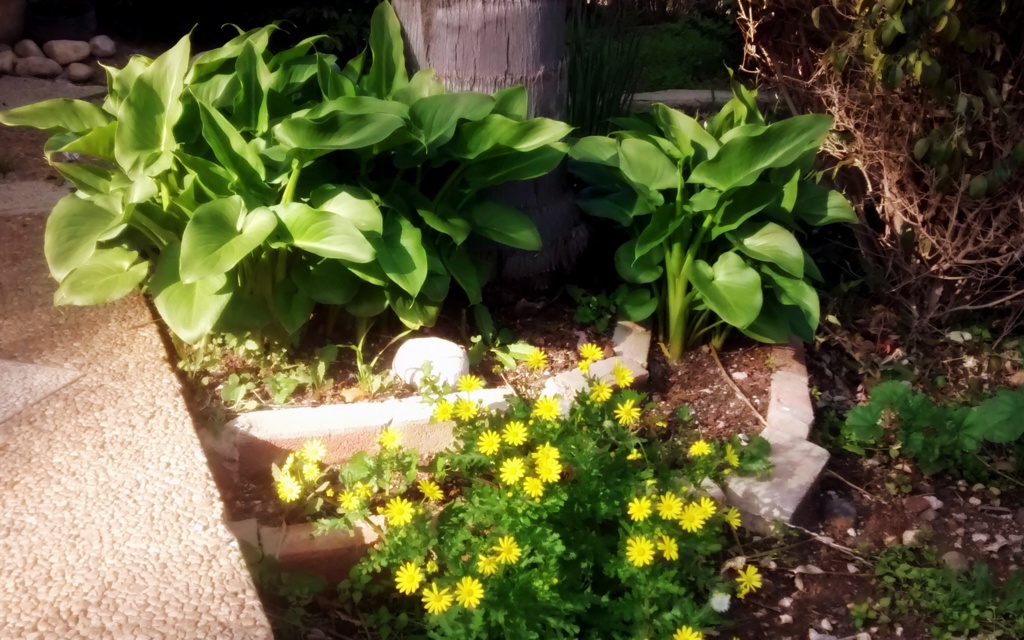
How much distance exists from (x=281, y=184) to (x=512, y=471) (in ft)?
3.54

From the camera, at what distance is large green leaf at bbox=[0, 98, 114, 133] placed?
2.51m

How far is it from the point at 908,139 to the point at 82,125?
2642mm

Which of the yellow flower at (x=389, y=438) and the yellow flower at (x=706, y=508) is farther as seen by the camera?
the yellow flower at (x=389, y=438)

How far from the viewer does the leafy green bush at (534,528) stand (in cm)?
175

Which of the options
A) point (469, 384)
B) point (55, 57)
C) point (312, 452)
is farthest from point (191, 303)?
point (55, 57)

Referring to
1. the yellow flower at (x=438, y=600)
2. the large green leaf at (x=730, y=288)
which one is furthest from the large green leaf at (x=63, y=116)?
the large green leaf at (x=730, y=288)

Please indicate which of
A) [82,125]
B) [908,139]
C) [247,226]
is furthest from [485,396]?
[908,139]

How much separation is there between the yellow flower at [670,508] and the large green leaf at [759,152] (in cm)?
108

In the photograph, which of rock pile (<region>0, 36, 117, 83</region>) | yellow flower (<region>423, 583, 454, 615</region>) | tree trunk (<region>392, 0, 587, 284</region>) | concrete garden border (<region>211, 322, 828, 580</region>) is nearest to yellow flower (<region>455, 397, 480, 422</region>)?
concrete garden border (<region>211, 322, 828, 580</region>)

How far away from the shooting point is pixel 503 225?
8.61 ft

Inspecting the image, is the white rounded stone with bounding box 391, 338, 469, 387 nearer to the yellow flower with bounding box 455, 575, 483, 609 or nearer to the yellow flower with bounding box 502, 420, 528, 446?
the yellow flower with bounding box 502, 420, 528, 446

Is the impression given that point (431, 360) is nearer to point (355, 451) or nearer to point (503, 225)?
point (355, 451)

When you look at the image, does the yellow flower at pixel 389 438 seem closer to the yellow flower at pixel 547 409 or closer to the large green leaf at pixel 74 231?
the yellow flower at pixel 547 409

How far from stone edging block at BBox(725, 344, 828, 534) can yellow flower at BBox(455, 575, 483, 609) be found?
3.11 ft
